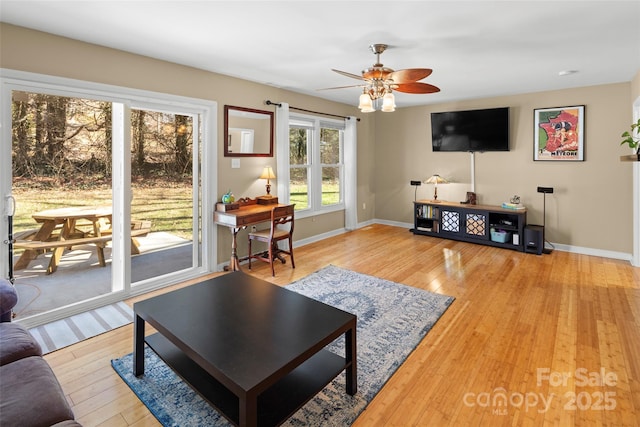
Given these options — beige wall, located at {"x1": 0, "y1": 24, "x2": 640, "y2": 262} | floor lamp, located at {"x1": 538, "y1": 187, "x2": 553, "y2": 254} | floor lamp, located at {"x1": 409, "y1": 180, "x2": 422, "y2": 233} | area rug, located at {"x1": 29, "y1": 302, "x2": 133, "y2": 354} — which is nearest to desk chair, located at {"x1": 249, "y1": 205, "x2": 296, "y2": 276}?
beige wall, located at {"x1": 0, "y1": 24, "x2": 640, "y2": 262}

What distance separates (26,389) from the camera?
1.40m

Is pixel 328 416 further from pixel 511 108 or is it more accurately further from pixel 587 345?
pixel 511 108

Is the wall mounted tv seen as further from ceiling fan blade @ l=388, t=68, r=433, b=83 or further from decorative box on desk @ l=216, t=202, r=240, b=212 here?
decorative box on desk @ l=216, t=202, r=240, b=212

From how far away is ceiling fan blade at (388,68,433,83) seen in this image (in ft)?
8.73

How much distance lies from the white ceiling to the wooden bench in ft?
5.90

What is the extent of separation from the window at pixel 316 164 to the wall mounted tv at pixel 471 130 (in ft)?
5.92

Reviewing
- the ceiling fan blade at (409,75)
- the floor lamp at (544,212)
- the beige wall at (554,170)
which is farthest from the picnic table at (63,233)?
the floor lamp at (544,212)

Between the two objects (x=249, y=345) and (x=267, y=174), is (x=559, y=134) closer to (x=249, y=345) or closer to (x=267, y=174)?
(x=267, y=174)

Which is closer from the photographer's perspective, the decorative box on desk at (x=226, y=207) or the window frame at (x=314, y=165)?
the decorative box on desk at (x=226, y=207)

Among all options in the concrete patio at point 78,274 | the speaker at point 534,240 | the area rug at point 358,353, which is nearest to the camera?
the area rug at point 358,353

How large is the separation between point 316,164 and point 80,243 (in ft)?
12.3

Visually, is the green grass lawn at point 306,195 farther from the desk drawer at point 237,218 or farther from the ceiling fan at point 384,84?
the ceiling fan at point 384,84

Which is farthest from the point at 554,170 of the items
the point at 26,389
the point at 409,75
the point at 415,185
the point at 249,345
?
the point at 26,389

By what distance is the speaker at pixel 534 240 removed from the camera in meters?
5.00
